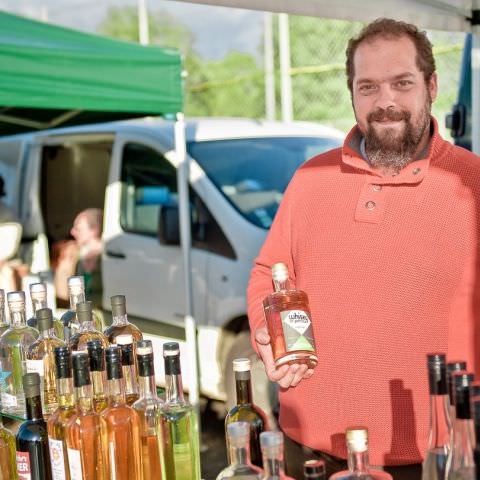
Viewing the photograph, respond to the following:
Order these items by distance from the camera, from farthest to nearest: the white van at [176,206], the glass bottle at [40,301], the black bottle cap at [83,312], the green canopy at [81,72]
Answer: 1. the white van at [176,206]
2. the green canopy at [81,72]
3. the glass bottle at [40,301]
4. the black bottle cap at [83,312]

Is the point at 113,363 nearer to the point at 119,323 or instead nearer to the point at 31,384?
the point at 31,384

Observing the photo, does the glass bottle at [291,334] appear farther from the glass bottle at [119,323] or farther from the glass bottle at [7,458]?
the glass bottle at [7,458]

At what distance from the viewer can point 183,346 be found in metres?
5.77

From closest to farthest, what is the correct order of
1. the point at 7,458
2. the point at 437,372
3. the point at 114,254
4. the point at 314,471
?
the point at 314,471 < the point at 437,372 < the point at 7,458 < the point at 114,254

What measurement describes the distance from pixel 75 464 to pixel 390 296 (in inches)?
38.0

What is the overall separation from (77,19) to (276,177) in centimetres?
2248

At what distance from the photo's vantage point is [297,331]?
2.05 meters

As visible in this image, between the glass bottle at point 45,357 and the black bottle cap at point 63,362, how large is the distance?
1.48ft

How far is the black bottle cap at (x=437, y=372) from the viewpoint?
1.65 metres

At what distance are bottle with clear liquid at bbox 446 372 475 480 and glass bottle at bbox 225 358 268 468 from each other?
459 mm

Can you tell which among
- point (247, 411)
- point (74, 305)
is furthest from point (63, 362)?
point (74, 305)

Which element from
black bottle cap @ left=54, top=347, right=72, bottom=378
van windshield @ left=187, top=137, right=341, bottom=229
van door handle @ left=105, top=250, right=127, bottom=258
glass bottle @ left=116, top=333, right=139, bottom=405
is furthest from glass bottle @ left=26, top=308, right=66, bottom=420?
van door handle @ left=105, top=250, right=127, bottom=258

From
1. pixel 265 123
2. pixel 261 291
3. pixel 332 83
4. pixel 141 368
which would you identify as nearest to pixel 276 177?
pixel 265 123

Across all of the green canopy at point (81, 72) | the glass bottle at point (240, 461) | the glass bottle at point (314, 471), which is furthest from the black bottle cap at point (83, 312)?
the green canopy at point (81, 72)
